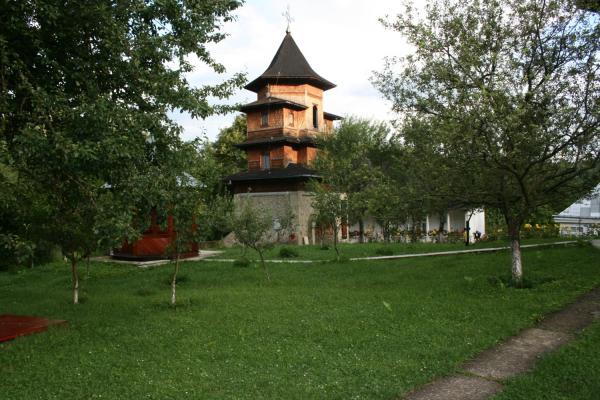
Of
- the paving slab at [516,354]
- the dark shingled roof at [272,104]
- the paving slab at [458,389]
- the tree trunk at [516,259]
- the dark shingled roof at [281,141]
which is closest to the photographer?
the paving slab at [458,389]

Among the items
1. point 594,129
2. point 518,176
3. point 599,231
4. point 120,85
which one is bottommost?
point 599,231

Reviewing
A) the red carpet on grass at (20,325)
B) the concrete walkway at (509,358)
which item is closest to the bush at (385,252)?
the concrete walkway at (509,358)

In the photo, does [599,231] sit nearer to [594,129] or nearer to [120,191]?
[594,129]

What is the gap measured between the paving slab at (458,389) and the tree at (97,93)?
423cm

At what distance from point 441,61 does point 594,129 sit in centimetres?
375

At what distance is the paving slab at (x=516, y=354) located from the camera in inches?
259

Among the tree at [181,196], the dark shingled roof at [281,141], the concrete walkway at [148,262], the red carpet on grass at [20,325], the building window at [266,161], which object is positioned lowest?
the red carpet on grass at [20,325]

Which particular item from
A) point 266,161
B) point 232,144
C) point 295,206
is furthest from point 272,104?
point 232,144

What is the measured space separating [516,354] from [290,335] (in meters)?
3.59

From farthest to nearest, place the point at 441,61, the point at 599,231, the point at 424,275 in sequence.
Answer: the point at 599,231 → the point at 424,275 → the point at 441,61

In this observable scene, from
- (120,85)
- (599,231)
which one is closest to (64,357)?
(120,85)

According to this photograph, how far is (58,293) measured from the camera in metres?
15.6

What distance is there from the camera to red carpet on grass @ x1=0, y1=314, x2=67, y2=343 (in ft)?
30.4

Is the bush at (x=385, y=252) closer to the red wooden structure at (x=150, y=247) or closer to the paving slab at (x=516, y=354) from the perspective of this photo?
the red wooden structure at (x=150, y=247)
